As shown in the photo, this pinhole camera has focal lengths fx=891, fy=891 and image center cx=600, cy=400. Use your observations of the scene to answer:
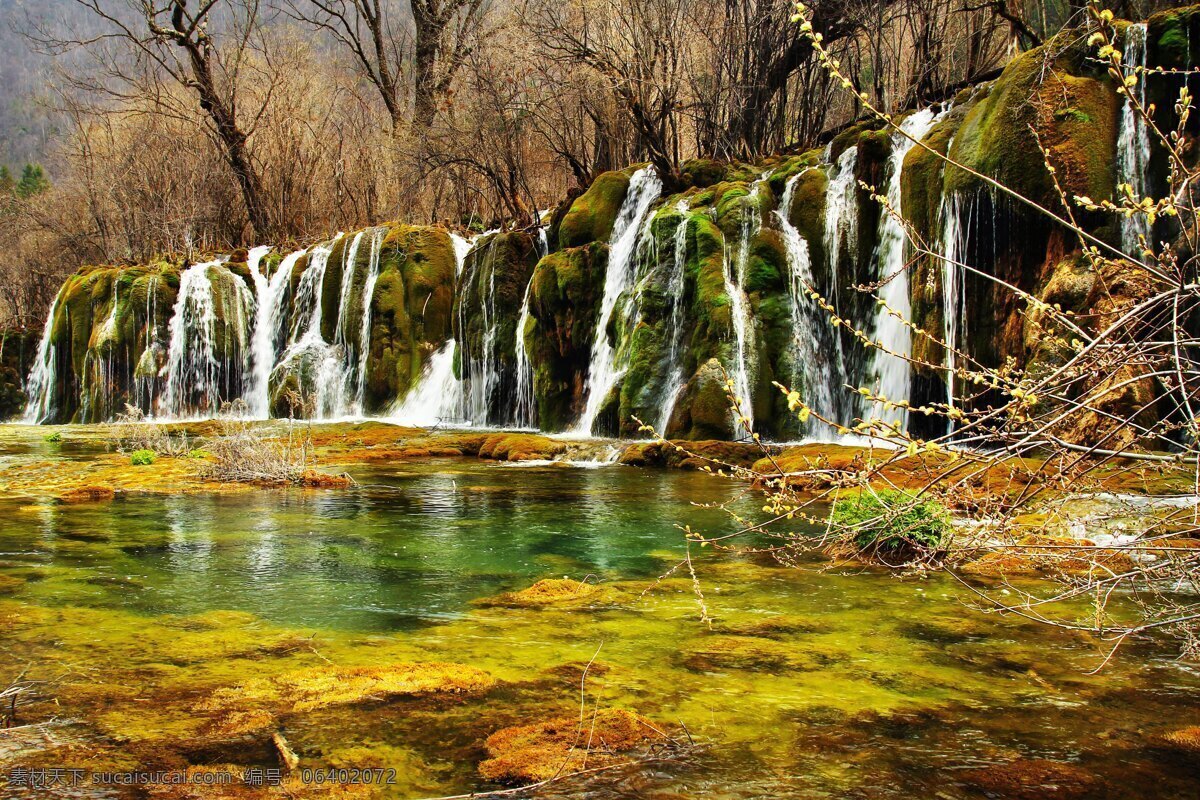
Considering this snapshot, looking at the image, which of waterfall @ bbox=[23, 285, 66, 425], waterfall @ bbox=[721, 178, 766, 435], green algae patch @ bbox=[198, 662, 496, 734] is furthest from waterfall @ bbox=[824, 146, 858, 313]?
waterfall @ bbox=[23, 285, 66, 425]

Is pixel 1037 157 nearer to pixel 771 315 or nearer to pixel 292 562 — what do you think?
pixel 771 315

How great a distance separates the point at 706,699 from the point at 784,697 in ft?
1.22

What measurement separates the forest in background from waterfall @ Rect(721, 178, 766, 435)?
376 centimetres

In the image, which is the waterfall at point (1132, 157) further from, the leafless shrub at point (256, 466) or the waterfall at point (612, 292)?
the leafless shrub at point (256, 466)

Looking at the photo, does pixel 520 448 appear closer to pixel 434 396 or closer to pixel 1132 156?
pixel 434 396

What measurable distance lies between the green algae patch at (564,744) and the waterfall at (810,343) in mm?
12582

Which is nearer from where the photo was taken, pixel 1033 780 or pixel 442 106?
pixel 1033 780

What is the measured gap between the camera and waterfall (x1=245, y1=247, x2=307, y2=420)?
26.6 meters

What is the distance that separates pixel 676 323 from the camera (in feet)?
57.2

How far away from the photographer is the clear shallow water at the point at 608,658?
3.47 meters

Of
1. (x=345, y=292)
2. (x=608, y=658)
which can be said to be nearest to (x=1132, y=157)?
(x=608, y=658)

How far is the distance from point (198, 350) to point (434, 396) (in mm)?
8005

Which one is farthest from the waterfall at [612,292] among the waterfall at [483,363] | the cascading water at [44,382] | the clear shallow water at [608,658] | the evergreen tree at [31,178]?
the evergreen tree at [31,178]

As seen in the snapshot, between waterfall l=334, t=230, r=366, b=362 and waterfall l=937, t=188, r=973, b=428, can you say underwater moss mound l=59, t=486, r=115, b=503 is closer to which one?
waterfall l=937, t=188, r=973, b=428
